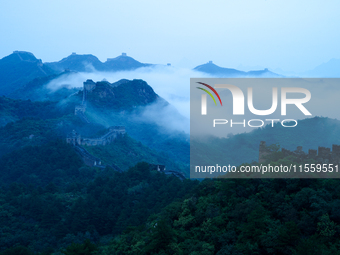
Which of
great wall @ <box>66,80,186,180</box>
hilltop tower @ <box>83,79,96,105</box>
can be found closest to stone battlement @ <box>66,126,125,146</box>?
great wall @ <box>66,80,186,180</box>

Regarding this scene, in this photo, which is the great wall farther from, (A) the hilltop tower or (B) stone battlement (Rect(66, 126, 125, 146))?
(A) the hilltop tower

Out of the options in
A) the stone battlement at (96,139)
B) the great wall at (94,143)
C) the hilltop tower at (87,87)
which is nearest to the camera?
the great wall at (94,143)

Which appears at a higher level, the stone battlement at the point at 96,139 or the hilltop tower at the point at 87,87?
the hilltop tower at the point at 87,87

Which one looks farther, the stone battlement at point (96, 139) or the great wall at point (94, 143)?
the stone battlement at point (96, 139)

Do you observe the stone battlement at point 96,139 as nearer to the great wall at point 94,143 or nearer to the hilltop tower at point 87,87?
the great wall at point 94,143

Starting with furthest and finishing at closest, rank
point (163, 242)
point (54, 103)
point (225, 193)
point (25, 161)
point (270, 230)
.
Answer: point (54, 103) → point (25, 161) → point (225, 193) → point (163, 242) → point (270, 230)

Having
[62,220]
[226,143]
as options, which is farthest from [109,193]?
[226,143]

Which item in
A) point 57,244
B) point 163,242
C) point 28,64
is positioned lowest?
point 57,244

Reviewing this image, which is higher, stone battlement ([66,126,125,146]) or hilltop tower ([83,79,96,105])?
hilltop tower ([83,79,96,105])

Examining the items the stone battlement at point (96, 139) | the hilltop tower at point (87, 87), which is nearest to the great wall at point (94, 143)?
the stone battlement at point (96, 139)

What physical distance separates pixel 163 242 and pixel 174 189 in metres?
11.3

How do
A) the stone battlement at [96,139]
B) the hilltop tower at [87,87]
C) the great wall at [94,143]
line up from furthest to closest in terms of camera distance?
the hilltop tower at [87,87]
the stone battlement at [96,139]
the great wall at [94,143]

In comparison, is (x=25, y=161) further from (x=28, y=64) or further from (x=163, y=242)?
(x=28, y=64)

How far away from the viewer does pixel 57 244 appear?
22.9m
